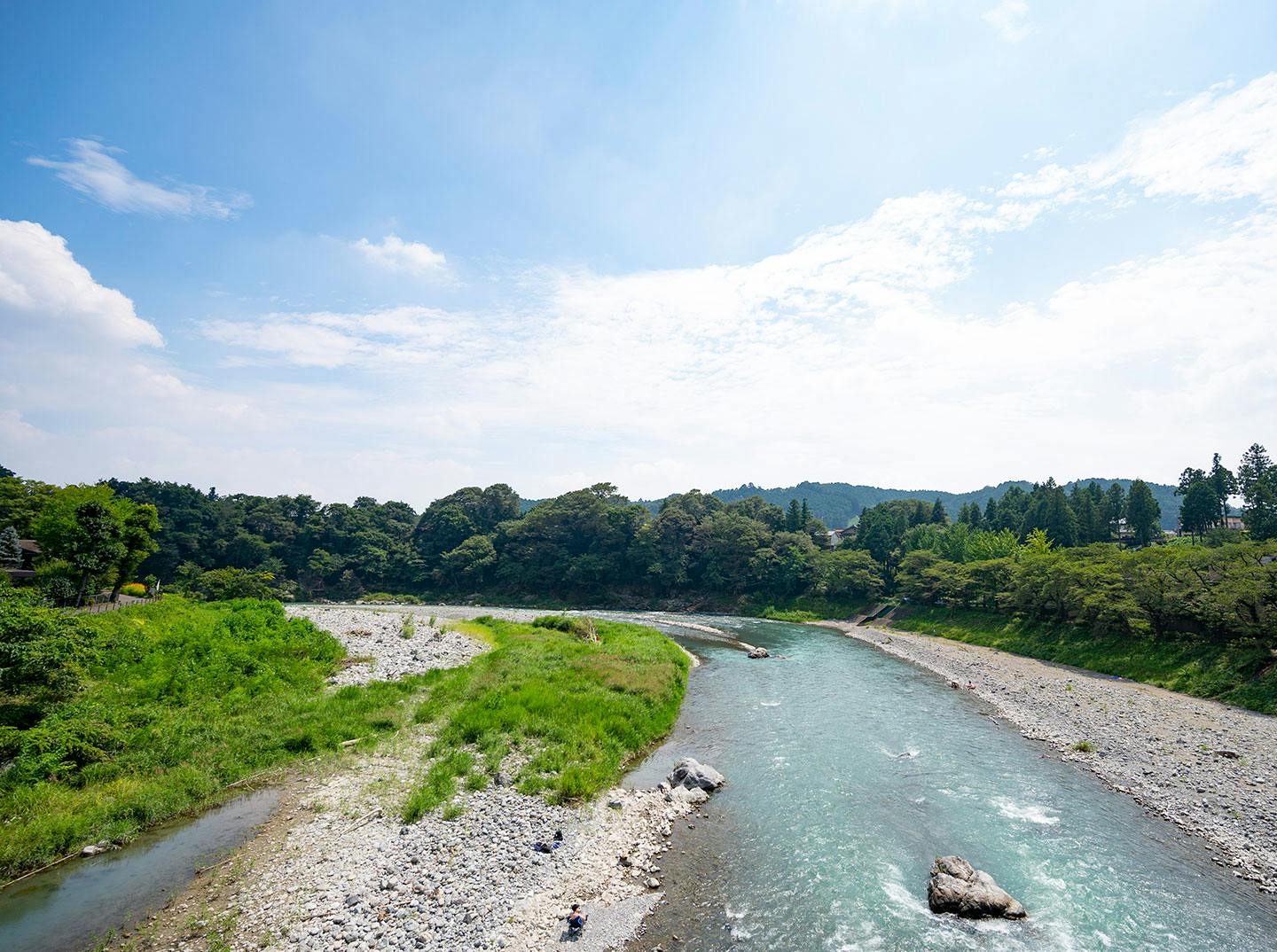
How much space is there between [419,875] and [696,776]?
28.9 ft

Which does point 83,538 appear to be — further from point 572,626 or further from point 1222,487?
point 1222,487

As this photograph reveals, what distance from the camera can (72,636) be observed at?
18.4m

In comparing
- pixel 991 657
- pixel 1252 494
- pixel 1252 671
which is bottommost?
pixel 991 657

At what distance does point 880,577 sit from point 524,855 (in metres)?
66.7

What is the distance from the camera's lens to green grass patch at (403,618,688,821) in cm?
1722

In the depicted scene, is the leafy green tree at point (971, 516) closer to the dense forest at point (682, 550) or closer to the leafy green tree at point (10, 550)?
the dense forest at point (682, 550)

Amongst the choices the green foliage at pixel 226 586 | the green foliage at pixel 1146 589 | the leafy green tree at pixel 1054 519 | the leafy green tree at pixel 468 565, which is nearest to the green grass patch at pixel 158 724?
the green foliage at pixel 226 586

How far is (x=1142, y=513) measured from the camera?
71688mm

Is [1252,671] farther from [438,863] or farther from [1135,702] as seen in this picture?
[438,863]

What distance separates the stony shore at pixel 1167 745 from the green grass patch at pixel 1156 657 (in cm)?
111

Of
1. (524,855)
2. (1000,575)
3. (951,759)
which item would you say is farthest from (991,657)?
(524,855)

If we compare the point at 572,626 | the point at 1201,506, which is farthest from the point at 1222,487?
the point at 572,626

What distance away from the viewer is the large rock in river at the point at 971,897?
1193 centimetres

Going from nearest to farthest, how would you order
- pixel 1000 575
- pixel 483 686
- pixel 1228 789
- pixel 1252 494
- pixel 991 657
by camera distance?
pixel 1228 789 < pixel 483 686 < pixel 991 657 < pixel 1000 575 < pixel 1252 494
